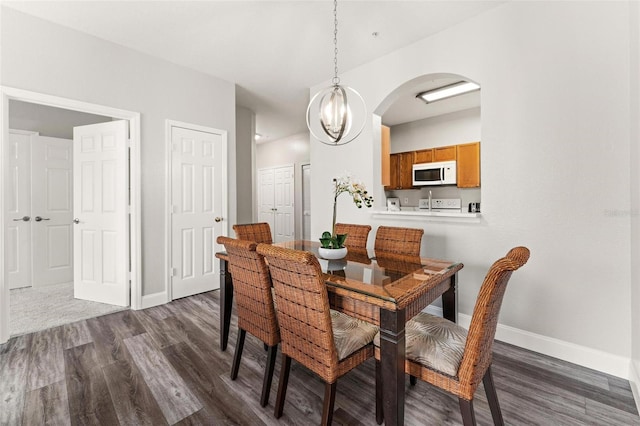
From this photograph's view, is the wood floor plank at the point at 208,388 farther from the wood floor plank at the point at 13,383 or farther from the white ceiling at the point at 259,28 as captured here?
the white ceiling at the point at 259,28

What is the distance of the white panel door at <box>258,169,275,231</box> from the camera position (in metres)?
7.47

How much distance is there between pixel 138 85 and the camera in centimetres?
318

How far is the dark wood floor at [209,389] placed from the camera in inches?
61.1

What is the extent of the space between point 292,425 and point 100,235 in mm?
3158

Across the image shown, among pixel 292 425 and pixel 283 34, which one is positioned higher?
pixel 283 34

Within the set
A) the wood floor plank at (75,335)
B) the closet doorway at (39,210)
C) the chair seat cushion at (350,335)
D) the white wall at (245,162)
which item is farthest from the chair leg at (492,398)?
the closet doorway at (39,210)

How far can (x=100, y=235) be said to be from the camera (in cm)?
335

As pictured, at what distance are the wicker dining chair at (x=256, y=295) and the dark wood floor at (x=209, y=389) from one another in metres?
0.29

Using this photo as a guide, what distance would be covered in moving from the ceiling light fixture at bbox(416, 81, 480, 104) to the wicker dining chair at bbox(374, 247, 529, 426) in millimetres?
3161

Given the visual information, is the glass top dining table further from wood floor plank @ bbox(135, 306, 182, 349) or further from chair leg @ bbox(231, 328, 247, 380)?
wood floor plank @ bbox(135, 306, 182, 349)

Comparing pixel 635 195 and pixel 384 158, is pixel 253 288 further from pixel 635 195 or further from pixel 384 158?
pixel 384 158

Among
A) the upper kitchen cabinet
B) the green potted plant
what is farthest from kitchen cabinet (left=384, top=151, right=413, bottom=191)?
the green potted plant

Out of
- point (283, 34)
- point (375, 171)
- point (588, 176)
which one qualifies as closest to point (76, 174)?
point (283, 34)

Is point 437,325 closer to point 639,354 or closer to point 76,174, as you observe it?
point 639,354
